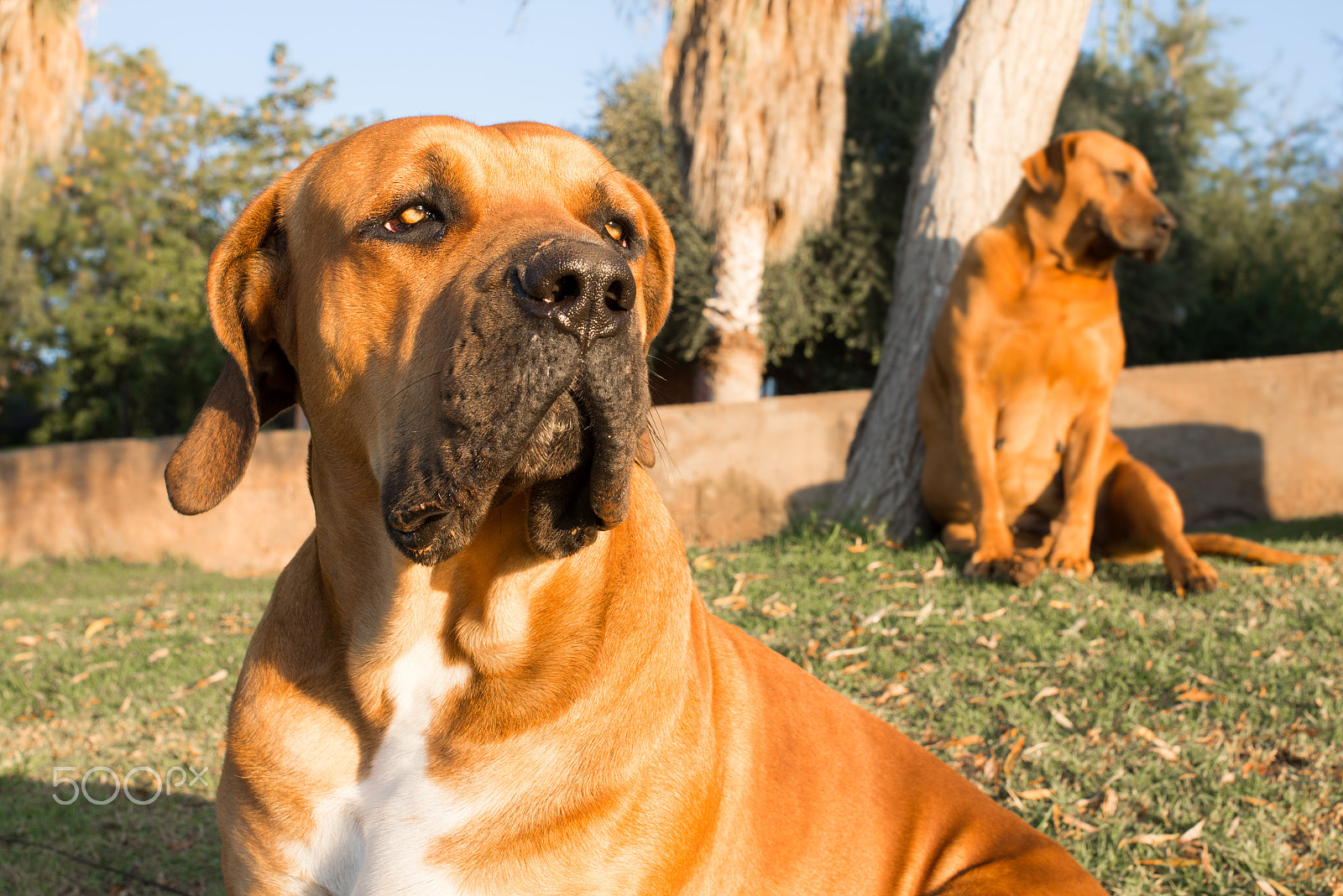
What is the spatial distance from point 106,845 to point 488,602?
2.11 metres

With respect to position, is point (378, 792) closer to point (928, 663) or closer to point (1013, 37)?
point (928, 663)

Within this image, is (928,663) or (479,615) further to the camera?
(928,663)

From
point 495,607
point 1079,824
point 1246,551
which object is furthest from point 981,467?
point 495,607

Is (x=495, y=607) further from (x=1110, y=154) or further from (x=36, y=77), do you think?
(x=36, y=77)

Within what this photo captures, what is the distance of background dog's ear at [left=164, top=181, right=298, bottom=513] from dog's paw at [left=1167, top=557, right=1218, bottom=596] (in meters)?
4.76

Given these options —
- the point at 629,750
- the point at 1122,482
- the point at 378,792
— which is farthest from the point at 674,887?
the point at 1122,482

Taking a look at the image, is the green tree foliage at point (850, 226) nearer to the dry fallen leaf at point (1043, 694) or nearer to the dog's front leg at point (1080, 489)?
the dog's front leg at point (1080, 489)

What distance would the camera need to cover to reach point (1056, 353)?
565 cm

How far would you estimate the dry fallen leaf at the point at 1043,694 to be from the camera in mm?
3996

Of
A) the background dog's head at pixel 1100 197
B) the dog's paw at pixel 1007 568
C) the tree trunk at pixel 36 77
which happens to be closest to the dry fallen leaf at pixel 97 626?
the dog's paw at pixel 1007 568

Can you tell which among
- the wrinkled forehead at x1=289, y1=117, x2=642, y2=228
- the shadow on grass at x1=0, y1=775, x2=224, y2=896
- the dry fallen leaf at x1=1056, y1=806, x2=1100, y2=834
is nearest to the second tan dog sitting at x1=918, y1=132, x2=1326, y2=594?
the dry fallen leaf at x1=1056, y1=806, x2=1100, y2=834

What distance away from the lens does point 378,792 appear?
195 centimetres

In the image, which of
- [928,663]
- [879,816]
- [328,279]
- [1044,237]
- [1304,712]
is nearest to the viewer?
[328,279]

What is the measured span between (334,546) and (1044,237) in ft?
15.9
